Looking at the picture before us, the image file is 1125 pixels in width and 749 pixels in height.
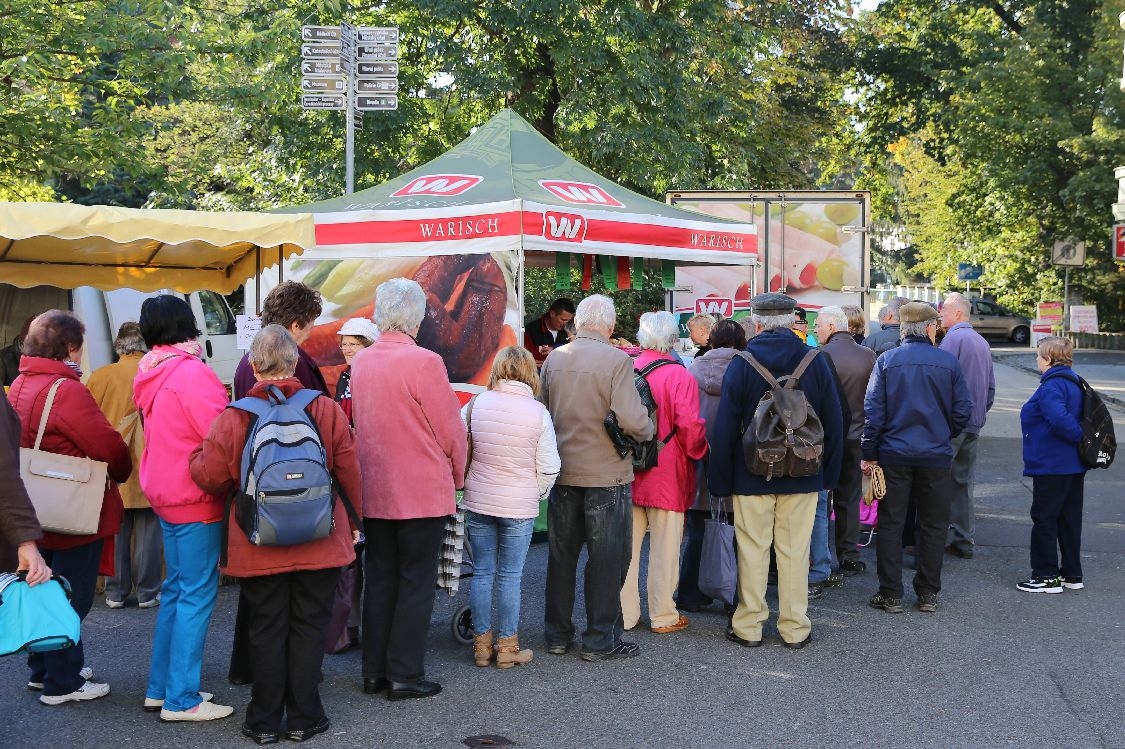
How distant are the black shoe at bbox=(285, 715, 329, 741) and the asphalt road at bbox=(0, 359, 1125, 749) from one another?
0.05 metres

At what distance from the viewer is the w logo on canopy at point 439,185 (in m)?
9.20

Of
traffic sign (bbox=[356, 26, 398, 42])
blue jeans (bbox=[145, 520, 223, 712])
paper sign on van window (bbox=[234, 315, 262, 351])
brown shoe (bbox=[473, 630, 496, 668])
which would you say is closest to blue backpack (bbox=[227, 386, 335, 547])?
blue jeans (bbox=[145, 520, 223, 712])

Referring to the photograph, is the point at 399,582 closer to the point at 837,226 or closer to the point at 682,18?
the point at 837,226

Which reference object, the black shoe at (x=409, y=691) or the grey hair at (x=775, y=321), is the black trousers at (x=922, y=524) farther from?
the black shoe at (x=409, y=691)

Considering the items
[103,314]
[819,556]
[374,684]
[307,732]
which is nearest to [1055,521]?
[819,556]

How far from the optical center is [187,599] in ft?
16.5

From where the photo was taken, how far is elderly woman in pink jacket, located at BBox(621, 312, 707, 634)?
21.5ft

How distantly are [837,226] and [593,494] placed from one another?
866 cm

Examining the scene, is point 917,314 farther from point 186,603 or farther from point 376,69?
point 376,69

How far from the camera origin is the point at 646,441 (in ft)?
20.3

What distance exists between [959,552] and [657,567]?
3.25 metres

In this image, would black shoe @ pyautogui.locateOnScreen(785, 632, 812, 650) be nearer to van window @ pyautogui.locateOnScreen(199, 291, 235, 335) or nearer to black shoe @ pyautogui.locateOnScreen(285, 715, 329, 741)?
black shoe @ pyautogui.locateOnScreen(285, 715, 329, 741)

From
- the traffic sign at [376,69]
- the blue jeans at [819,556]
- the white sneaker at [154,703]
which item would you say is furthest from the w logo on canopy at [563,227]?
the white sneaker at [154,703]

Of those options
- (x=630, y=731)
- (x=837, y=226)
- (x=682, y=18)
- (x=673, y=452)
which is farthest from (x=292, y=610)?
(x=682, y=18)
